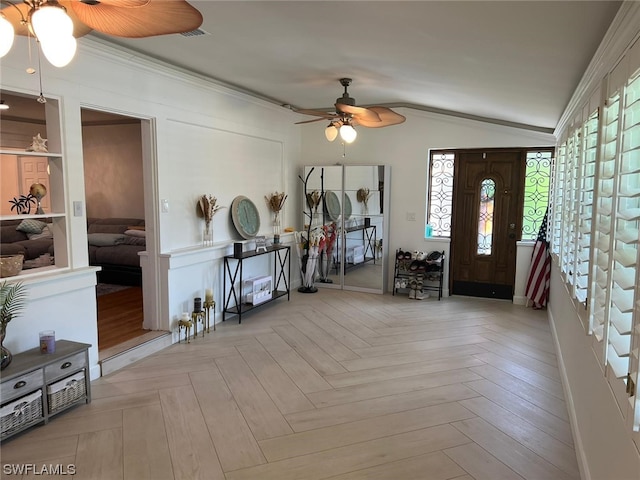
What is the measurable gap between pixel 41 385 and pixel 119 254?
→ 3735 mm

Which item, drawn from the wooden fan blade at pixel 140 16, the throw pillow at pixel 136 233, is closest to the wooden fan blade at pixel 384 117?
the wooden fan blade at pixel 140 16

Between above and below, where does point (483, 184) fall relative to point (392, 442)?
above

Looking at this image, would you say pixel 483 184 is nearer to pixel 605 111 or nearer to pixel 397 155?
pixel 397 155

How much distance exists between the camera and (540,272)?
5.47m

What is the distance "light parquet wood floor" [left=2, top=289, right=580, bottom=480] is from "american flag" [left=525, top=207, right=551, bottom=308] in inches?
41.5

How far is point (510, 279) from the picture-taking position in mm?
5945

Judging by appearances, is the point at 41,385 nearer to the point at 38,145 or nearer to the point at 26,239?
the point at 38,145

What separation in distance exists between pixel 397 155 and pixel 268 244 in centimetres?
225

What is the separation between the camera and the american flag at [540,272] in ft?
17.9

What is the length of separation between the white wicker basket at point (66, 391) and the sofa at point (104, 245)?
10.6ft

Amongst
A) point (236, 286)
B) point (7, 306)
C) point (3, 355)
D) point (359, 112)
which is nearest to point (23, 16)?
point (7, 306)

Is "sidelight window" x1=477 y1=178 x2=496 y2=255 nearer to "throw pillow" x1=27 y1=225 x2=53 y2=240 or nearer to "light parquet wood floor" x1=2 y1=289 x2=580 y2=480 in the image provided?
"light parquet wood floor" x1=2 y1=289 x2=580 y2=480

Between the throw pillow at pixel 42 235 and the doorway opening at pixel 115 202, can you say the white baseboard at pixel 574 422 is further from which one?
the throw pillow at pixel 42 235

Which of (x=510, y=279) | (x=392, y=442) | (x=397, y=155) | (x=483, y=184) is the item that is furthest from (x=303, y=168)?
(x=392, y=442)
